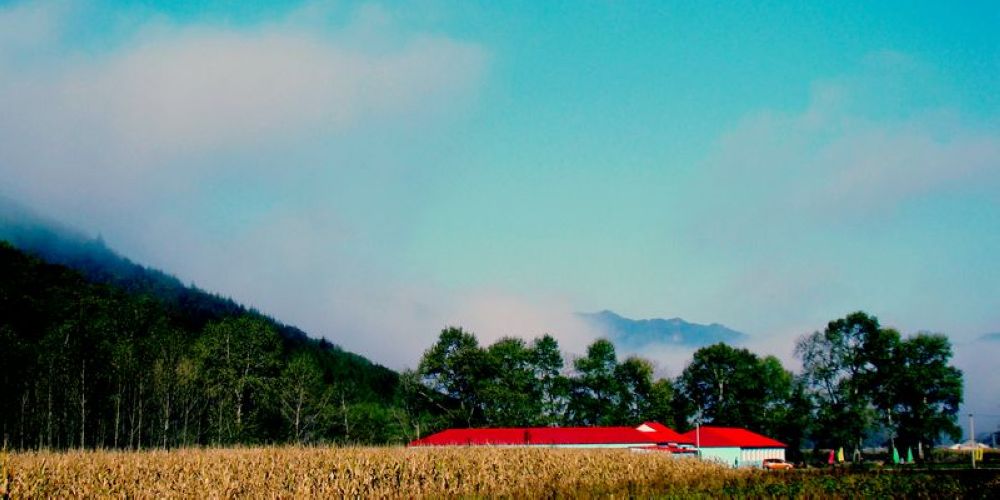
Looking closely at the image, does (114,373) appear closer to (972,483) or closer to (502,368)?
(502,368)

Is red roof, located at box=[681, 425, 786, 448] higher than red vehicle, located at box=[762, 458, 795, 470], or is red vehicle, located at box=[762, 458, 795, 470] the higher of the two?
red roof, located at box=[681, 425, 786, 448]

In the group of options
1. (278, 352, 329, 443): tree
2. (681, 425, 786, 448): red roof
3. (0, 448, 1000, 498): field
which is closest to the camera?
(0, 448, 1000, 498): field

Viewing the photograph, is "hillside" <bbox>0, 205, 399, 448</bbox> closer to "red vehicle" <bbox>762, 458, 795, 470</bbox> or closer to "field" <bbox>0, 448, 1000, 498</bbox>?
"field" <bbox>0, 448, 1000, 498</bbox>

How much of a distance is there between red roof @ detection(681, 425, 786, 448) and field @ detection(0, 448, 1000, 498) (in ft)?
122

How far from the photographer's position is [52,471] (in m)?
21.7

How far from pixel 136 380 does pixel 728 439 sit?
5666 cm

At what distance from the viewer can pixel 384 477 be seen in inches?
1087

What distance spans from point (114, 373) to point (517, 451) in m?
44.7

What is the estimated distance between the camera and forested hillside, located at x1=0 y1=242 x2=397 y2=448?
5972 cm

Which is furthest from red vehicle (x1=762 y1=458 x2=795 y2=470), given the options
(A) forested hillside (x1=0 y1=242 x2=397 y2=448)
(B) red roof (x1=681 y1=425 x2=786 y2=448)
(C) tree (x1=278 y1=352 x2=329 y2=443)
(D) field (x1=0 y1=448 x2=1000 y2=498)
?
(C) tree (x1=278 y1=352 x2=329 y2=443)

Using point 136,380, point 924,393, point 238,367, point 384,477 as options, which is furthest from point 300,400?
point 924,393

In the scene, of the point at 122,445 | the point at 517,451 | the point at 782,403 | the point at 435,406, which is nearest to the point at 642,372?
the point at 782,403

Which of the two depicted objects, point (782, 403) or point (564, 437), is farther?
point (782, 403)

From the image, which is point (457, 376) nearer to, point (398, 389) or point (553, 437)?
point (398, 389)
